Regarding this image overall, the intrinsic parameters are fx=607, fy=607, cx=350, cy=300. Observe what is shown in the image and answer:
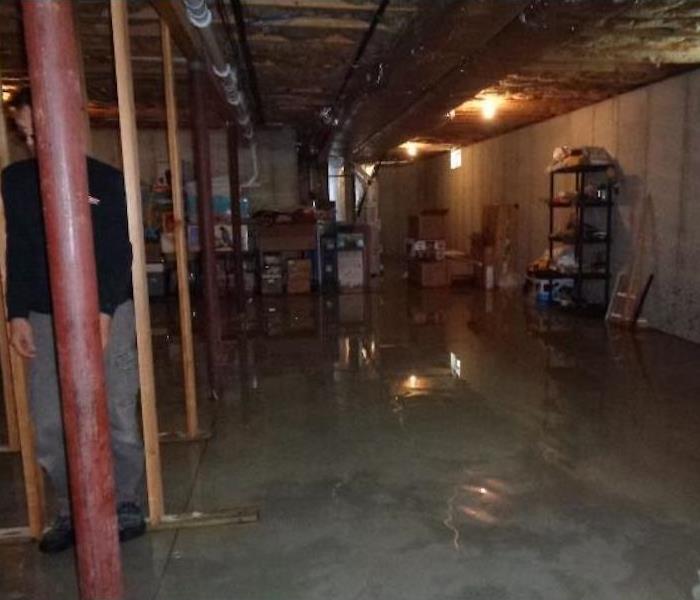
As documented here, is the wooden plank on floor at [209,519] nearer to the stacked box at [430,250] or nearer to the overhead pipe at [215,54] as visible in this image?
the overhead pipe at [215,54]

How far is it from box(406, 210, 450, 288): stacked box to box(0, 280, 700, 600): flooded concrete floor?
3715 mm

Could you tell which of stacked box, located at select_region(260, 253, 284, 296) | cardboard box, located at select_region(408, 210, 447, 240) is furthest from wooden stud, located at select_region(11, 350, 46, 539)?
cardboard box, located at select_region(408, 210, 447, 240)

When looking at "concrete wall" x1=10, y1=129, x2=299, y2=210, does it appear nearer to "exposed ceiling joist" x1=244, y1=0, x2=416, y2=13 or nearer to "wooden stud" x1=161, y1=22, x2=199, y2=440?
"exposed ceiling joist" x1=244, y1=0, x2=416, y2=13

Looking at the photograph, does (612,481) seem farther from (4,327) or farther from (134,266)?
(4,327)

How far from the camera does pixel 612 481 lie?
256 cm

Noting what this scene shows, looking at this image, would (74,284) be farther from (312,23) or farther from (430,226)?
(430,226)

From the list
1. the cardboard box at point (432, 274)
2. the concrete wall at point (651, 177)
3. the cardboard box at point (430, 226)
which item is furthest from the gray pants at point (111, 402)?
the cardboard box at point (430, 226)

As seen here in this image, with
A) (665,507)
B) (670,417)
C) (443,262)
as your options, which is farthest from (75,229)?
(443,262)

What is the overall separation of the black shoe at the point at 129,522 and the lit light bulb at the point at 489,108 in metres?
5.48

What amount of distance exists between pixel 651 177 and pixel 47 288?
212 inches

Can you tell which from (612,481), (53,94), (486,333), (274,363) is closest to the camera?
(53,94)

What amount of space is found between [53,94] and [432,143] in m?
9.74

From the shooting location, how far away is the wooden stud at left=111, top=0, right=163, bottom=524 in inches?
72.6

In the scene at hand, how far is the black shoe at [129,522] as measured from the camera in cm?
215
